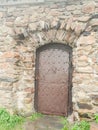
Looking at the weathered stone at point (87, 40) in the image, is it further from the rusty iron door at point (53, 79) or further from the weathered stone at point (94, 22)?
the rusty iron door at point (53, 79)

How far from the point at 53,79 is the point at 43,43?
36.1 inches

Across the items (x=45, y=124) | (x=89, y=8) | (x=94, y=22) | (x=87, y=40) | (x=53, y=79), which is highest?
Answer: (x=89, y=8)

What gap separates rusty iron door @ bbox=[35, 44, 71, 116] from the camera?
18.9 feet

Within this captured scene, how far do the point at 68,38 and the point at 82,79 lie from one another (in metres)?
1.00

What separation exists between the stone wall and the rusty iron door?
19cm

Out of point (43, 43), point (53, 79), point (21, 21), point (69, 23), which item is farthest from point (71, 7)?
point (53, 79)

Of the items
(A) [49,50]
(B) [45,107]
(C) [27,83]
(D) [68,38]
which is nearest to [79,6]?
(D) [68,38]

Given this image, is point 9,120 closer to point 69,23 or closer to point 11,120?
point 11,120

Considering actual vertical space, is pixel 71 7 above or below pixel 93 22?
Answer: above

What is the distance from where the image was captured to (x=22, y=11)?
18.6 ft

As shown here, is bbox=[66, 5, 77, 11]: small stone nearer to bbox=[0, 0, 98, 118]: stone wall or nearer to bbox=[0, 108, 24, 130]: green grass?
bbox=[0, 0, 98, 118]: stone wall

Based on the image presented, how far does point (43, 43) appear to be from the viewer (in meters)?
5.70

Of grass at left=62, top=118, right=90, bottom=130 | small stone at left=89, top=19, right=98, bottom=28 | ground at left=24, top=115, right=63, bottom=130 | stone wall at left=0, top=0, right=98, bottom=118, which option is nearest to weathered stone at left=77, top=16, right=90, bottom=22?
stone wall at left=0, top=0, right=98, bottom=118

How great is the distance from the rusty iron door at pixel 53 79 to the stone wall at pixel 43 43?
19cm
